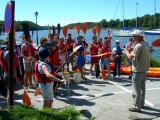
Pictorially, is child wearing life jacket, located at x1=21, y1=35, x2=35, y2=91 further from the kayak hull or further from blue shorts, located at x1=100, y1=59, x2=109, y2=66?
the kayak hull

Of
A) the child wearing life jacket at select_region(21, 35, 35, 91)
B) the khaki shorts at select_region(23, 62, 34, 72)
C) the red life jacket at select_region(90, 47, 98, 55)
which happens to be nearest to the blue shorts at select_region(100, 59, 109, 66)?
the red life jacket at select_region(90, 47, 98, 55)

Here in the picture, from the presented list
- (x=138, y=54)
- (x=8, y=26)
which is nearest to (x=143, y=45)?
(x=138, y=54)

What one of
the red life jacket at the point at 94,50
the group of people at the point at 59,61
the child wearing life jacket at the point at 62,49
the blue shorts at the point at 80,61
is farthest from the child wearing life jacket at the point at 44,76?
the red life jacket at the point at 94,50

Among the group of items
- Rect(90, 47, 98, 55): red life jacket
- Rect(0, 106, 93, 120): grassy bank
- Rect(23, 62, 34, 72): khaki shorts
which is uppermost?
Rect(90, 47, 98, 55): red life jacket

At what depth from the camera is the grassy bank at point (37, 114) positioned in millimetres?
4070

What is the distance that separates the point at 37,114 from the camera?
4086 mm

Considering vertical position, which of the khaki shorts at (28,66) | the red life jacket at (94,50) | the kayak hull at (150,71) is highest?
the red life jacket at (94,50)

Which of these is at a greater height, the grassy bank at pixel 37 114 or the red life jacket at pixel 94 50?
the red life jacket at pixel 94 50

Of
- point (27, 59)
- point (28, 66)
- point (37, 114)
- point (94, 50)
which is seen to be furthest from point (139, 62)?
point (94, 50)

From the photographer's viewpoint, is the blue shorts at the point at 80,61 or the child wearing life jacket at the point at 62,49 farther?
the child wearing life jacket at the point at 62,49

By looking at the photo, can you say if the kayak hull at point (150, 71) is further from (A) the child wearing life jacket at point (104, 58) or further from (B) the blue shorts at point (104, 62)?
(B) the blue shorts at point (104, 62)

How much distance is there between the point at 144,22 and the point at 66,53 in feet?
356

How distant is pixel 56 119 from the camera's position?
4.10 m

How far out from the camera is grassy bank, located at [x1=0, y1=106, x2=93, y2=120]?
4070 millimetres
